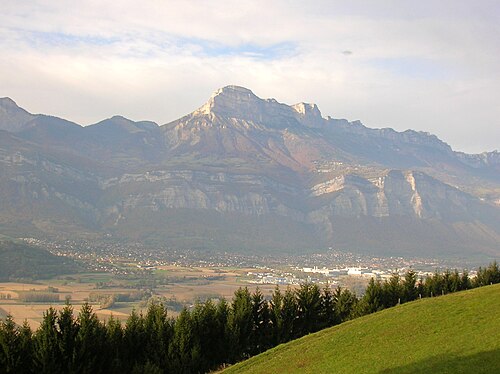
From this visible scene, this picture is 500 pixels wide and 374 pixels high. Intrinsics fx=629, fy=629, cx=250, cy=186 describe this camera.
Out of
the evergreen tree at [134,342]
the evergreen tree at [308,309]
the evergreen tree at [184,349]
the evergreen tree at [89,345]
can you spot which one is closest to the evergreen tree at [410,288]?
the evergreen tree at [308,309]

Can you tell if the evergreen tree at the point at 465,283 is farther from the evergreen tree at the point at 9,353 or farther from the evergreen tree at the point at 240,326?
the evergreen tree at the point at 9,353

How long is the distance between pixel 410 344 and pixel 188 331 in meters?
17.8

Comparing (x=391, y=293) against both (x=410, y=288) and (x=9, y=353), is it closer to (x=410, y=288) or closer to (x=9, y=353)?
(x=410, y=288)

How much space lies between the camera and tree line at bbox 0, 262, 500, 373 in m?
40.5

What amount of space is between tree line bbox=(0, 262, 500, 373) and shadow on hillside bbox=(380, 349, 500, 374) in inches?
705

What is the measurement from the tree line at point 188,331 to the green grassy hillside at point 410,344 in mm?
7204

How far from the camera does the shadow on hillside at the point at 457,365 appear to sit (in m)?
29.3

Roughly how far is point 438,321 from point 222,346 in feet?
61.2

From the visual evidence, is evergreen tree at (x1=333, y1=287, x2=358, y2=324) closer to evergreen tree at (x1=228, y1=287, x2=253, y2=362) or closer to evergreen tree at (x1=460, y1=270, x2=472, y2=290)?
evergreen tree at (x1=228, y1=287, x2=253, y2=362)

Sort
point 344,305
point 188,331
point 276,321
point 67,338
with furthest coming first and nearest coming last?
1. point 344,305
2. point 276,321
3. point 188,331
4. point 67,338

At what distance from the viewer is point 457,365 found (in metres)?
30.5

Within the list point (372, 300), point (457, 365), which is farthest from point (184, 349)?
point (457, 365)

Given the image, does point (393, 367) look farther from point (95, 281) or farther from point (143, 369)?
point (95, 281)

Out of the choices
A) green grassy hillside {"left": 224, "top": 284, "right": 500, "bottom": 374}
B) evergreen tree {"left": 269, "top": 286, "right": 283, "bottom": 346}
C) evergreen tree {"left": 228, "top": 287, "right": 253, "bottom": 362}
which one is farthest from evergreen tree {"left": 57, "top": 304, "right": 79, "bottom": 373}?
evergreen tree {"left": 269, "top": 286, "right": 283, "bottom": 346}
